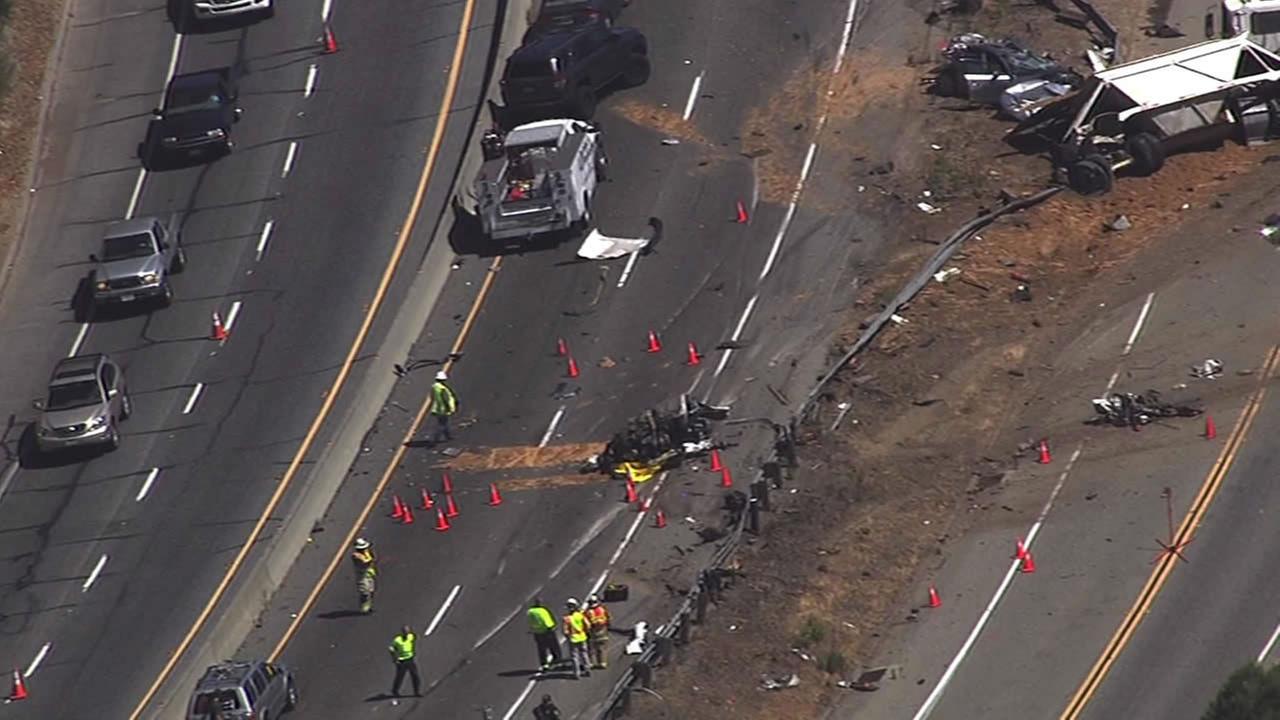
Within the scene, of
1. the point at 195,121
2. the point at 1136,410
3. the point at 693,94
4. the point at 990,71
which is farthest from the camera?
the point at 195,121

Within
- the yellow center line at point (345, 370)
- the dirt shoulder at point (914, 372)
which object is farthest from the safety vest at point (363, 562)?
the dirt shoulder at point (914, 372)

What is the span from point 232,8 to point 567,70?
12.1 meters

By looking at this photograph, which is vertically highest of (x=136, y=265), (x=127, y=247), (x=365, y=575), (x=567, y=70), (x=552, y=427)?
(x=567, y=70)

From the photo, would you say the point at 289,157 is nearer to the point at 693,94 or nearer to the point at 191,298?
the point at 191,298

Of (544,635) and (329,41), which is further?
(329,41)

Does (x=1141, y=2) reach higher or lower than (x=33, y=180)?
higher

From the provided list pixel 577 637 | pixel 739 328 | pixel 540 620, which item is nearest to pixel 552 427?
pixel 739 328

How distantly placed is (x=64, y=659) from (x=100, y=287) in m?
12.9

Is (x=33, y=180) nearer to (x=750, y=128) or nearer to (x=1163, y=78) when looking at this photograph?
(x=750, y=128)

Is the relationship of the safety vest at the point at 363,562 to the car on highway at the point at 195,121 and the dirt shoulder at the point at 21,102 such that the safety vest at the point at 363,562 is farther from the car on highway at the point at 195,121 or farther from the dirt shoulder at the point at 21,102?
the car on highway at the point at 195,121

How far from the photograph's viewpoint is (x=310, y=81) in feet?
215

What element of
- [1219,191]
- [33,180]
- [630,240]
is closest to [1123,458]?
[1219,191]

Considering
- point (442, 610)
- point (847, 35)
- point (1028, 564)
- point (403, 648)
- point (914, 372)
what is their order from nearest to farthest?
point (403, 648)
point (1028, 564)
point (442, 610)
point (914, 372)
point (847, 35)

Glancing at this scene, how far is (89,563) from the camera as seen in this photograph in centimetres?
4969
